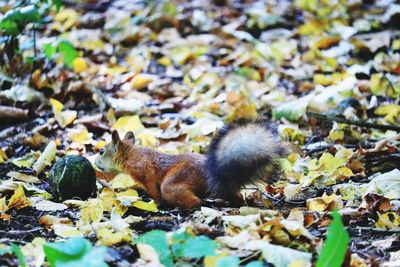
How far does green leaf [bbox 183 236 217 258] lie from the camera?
7.45 ft

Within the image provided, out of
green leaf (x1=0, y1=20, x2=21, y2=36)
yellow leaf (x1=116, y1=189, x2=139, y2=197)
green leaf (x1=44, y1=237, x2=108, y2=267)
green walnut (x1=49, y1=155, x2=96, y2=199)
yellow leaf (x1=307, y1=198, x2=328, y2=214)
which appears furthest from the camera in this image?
green leaf (x1=0, y1=20, x2=21, y2=36)

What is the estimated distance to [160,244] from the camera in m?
2.33

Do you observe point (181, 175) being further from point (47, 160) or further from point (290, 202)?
point (47, 160)

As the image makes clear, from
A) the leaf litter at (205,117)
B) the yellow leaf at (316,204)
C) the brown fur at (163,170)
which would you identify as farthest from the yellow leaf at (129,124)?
the yellow leaf at (316,204)

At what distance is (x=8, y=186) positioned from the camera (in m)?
3.42

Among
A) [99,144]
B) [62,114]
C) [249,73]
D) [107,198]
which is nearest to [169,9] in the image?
[249,73]

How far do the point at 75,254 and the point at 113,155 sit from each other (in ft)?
5.35

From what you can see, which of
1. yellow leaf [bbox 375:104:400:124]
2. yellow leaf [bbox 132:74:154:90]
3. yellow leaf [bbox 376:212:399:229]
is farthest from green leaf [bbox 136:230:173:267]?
yellow leaf [bbox 132:74:154:90]

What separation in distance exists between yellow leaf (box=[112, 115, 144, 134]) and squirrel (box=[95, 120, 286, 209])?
81 cm

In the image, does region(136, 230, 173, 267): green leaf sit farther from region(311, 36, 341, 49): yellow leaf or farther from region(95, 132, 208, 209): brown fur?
region(311, 36, 341, 49): yellow leaf

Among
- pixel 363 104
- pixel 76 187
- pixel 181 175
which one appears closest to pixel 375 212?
pixel 181 175

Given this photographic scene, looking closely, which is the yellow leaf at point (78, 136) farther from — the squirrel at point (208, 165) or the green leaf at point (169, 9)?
the green leaf at point (169, 9)

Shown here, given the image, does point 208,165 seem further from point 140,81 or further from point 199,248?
point 140,81

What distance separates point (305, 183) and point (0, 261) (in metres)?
1.68
